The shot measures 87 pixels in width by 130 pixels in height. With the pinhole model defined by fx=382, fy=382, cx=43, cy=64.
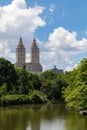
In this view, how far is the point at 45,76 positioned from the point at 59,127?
298ft

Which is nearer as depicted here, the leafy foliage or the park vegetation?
the leafy foliage

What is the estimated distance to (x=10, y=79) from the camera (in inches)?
3474

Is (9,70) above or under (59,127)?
above

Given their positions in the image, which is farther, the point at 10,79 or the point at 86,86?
the point at 10,79

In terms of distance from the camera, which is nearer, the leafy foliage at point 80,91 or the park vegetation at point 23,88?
the leafy foliage at point 80,91

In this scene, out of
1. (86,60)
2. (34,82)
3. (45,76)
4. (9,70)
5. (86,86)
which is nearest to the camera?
(86,86)

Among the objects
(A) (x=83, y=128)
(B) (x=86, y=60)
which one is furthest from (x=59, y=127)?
(B) (x=86, y=60)

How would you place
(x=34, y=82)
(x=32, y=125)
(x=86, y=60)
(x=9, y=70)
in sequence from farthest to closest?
(x=34, y=82), (x=9, y=70), (x=86, y=60), (x=32, y=125)

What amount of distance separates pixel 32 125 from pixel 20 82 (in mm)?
50963

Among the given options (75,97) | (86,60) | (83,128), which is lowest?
(83,128)

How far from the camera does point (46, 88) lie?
3661 inches

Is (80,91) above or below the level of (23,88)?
below

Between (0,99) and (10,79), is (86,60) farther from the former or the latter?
(10,79)

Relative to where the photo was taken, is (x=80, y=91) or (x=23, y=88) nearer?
(x=80, y=91)
